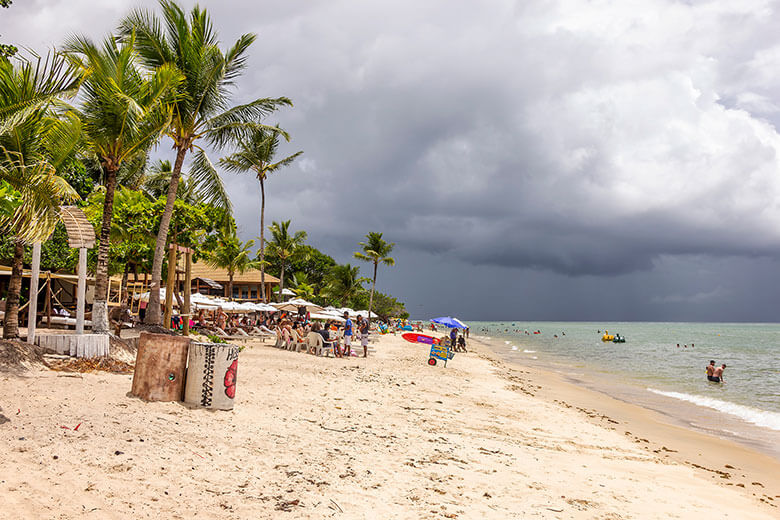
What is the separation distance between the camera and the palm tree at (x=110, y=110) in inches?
390

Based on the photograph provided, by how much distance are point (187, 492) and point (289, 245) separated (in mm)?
39234

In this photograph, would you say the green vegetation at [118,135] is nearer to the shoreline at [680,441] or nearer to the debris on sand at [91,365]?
the debris on sand at [91,365]

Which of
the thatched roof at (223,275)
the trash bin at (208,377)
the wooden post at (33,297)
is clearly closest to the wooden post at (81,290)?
the wooden post at (33,297)

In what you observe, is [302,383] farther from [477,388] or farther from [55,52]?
[55,52]

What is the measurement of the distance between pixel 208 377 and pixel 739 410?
1513 centimetres

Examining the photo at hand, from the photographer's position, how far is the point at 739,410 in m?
14.4

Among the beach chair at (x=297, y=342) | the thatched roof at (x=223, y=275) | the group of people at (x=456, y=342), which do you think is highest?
the thatched roof at (x=223, y=275)

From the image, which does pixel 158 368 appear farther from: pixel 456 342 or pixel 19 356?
pixel 456 342

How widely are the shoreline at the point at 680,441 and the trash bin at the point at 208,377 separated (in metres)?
7.05

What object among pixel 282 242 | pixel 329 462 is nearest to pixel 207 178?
pixel 329 462

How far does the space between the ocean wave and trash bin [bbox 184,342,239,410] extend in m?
13.0

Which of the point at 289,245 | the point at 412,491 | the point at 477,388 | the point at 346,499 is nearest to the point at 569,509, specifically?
the point at 412,491

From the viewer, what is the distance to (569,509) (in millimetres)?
4637

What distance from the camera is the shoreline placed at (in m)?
7.61
